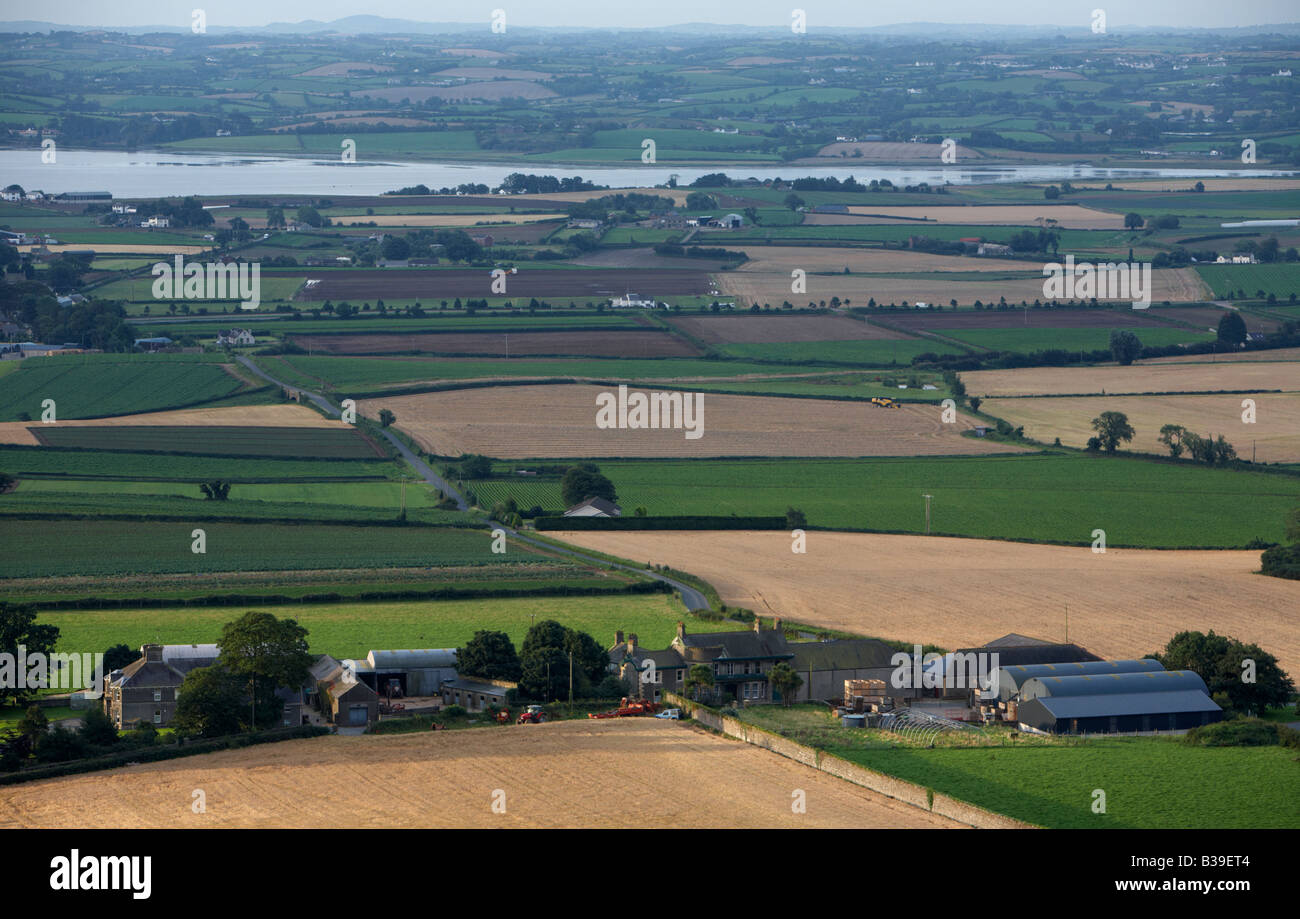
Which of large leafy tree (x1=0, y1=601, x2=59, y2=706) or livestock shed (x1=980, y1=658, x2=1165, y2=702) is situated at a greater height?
large leafy tree (x1=0, y1=601, x2=59, y2=706)

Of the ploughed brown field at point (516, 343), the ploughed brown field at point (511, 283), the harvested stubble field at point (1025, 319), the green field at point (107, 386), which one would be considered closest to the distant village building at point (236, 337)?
the ploughed brown field at point (516, 343)

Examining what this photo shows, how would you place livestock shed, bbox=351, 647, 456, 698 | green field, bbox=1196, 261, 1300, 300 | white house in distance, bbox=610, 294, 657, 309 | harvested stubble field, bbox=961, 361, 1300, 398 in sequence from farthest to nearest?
green field, bbox=1196, 261, 1300, 300, white house in distance, bbox=610, 294, 657, 309, harvested stubble field, bbox=961, 361, 1300, 398, livestock shed, bbox=351, 647, 456, 698

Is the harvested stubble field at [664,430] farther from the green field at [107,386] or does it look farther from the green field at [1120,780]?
the green field at [1120,780]

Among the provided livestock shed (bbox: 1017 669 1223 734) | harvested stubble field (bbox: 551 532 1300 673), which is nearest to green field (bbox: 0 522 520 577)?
harvested stubble field (bbox: 551 532 1300 673)

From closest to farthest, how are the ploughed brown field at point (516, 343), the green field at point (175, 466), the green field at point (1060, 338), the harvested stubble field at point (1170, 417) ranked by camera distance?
the green field at point (175, 466) < the harvested stubble field at point (1170, 417) < the ploughed brown field at point (516, 343) < the green field at point (1060, 338)

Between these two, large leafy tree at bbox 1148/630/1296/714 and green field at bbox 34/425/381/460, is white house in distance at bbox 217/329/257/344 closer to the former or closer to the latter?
green field at bbox 34/425/381/460

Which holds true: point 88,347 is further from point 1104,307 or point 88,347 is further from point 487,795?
point 487,795

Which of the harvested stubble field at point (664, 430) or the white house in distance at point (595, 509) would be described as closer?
the white house in distance at point (595, 509)

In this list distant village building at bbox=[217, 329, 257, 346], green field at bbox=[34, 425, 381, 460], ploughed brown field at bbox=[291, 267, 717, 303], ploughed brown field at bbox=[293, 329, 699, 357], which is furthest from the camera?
ploughed brown field at bbox=[291, 267, 717, 303]
